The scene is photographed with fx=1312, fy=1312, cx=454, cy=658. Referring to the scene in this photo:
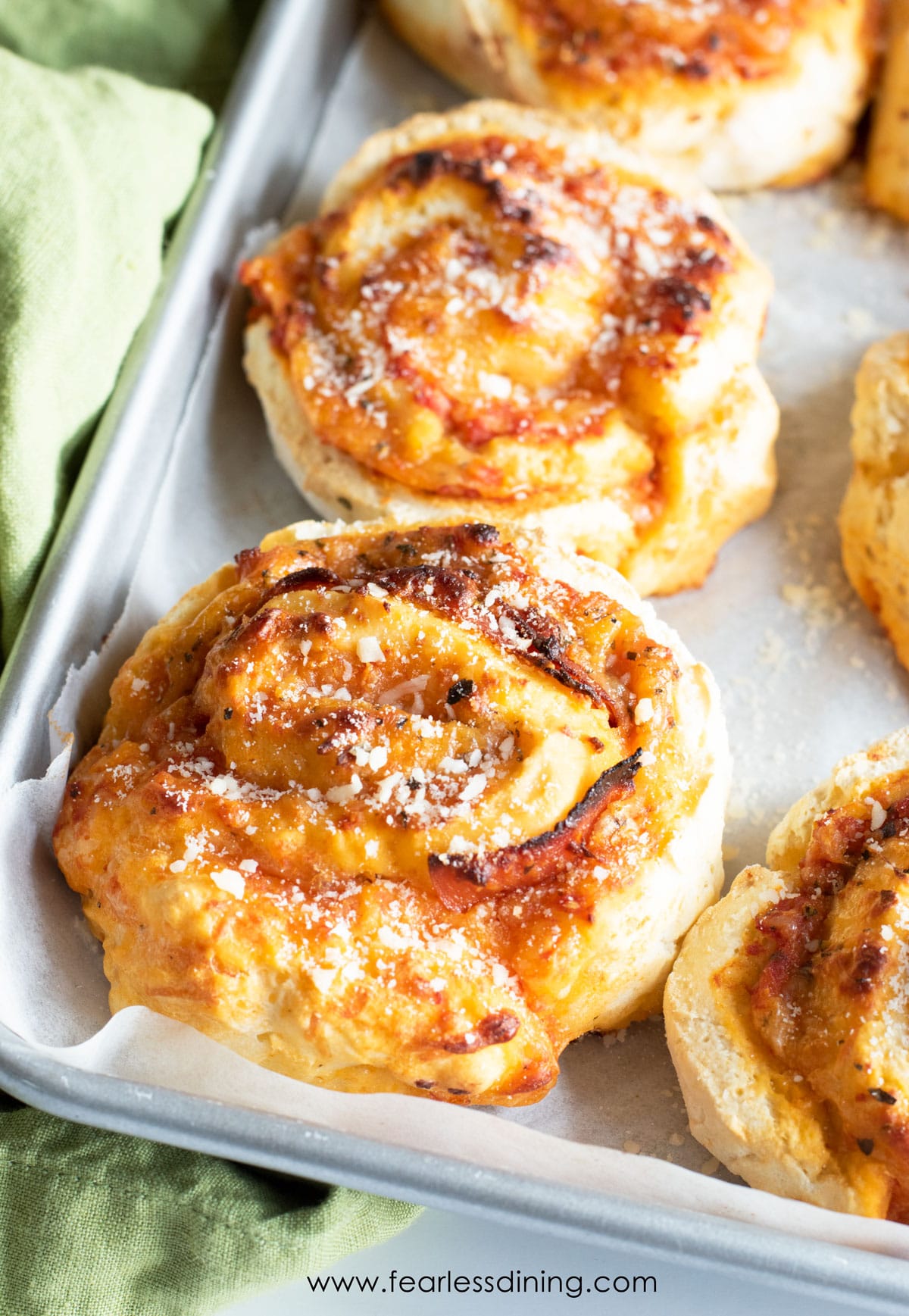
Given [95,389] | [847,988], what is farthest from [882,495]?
[95,389]

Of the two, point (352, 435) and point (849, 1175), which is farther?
point (352, 435)

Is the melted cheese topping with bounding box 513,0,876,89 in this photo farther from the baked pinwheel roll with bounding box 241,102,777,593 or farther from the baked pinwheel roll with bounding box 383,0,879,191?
the baked pinwheel roll with bounding box 241,102,777,593

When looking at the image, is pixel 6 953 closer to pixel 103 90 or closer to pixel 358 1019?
pixel 358 1019

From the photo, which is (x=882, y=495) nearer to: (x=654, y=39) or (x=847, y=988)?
(x=847, y=988)

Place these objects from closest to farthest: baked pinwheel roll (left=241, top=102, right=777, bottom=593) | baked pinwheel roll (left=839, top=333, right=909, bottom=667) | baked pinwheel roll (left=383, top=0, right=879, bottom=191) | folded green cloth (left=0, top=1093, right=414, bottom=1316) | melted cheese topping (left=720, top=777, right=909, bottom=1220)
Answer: melted cheese topping (left=720, top=777, right=909, bottom=1220)
folded green cloth (left=0, top=1093, right=414, bottom=1316)
baked pinwheel roll (left=241, top=102, right=777, bottom=593)
baked pinwheel roll (left=839, top=333, right=909, bottom=667)
baked pinwheel roll (left=383, top=0, right=879, bottom=191)

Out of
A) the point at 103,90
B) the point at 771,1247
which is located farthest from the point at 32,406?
the point at 771,1247

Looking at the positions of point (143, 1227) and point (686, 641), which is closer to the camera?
point (143, 1227)

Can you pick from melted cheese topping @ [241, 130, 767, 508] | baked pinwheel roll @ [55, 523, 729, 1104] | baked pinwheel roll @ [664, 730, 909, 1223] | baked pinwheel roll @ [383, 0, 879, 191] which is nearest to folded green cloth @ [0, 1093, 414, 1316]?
baked pinwheel roll @ [55, 523, 729, 1104]
